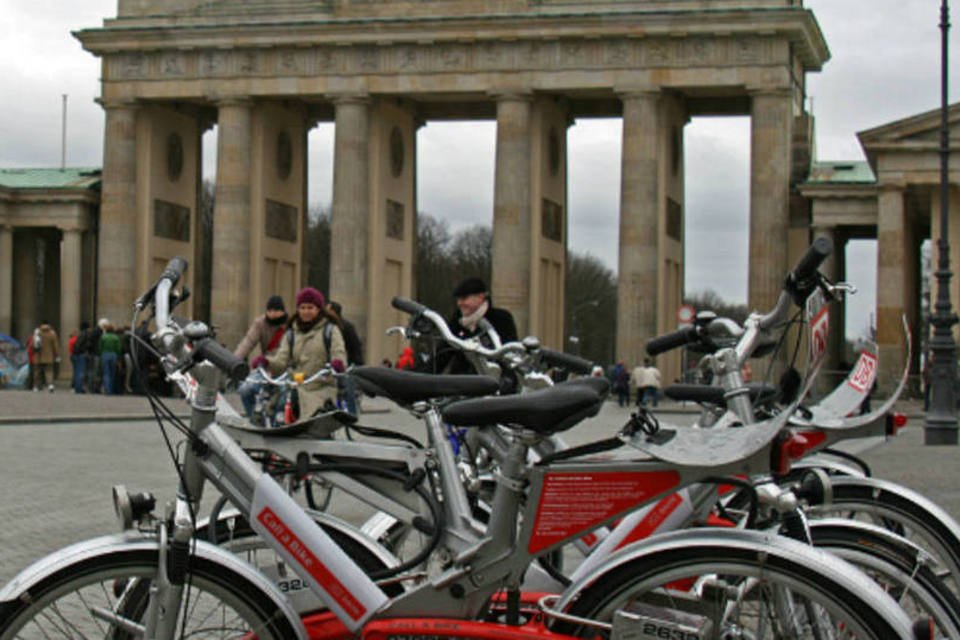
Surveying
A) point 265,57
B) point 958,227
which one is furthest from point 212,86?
point 958,227

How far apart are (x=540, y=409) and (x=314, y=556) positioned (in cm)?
77

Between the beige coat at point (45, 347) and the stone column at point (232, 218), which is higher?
the stone column at point (232, 218)

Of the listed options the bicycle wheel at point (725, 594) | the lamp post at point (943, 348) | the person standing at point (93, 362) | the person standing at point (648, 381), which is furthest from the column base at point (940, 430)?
the person standing at point (93, 362)

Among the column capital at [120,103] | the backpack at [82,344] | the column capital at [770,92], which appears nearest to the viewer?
the backpack at [82,344]

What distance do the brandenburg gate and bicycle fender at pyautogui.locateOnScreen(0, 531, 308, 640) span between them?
47960 mm

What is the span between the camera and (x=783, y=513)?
493cm

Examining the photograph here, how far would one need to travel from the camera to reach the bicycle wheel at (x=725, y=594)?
14.4 feet

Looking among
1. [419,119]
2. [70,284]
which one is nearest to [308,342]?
[419,119]

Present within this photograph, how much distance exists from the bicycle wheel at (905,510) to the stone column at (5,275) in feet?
193

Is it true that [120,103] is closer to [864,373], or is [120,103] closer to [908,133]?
[908,133]

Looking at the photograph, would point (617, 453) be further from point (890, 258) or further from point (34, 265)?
point (34, 265)

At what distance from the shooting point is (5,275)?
6209 cm

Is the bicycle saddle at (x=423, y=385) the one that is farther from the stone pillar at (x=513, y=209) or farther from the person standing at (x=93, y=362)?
the stone pillar at (x=513, y=209)

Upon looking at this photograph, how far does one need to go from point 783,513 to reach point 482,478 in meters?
1.45
